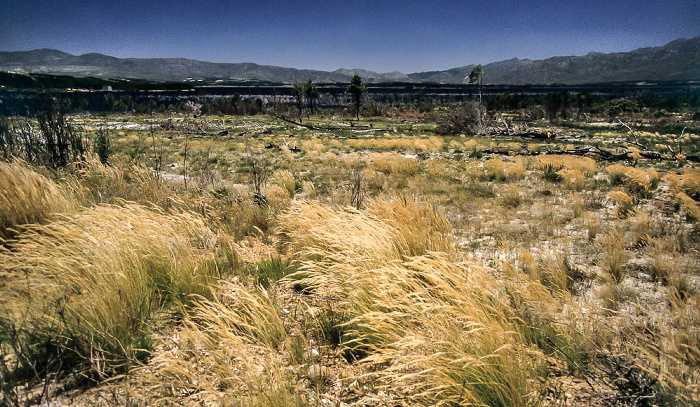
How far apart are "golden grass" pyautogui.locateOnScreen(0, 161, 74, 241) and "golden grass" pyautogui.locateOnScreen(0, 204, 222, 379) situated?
2.72ft

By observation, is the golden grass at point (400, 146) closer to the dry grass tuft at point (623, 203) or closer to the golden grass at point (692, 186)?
the golden grass at point (692, 186)

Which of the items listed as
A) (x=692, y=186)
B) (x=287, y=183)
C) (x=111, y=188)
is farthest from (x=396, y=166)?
(x=111, y=188)

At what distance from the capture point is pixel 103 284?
2.55 meters

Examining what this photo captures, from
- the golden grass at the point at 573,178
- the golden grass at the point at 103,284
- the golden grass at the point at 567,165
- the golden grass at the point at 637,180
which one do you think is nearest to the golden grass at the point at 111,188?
the golden grass at the point at 103,284

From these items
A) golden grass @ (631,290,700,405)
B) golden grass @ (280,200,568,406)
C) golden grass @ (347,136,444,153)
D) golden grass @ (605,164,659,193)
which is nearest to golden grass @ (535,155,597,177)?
golden grass @ (605,164,659,193)

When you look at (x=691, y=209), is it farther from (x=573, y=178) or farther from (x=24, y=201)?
(x=24, y=201)

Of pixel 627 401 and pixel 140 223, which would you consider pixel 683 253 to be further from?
pixel 140 223

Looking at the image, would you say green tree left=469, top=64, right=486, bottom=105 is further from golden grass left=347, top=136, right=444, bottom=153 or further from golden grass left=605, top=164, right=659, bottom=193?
golden grass left=605, top=164, right=659, bottom=193

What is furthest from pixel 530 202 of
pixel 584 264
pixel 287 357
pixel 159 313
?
pixel 159 313

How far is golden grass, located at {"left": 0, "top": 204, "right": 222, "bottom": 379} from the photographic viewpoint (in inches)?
85.7

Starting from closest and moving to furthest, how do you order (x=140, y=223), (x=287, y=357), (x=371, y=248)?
(x=287, y=357) → (x=371, y=248) → (x=140, y=223)

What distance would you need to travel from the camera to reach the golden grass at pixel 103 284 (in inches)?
85.7

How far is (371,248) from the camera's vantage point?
9.87ft

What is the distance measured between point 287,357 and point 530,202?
688cm
